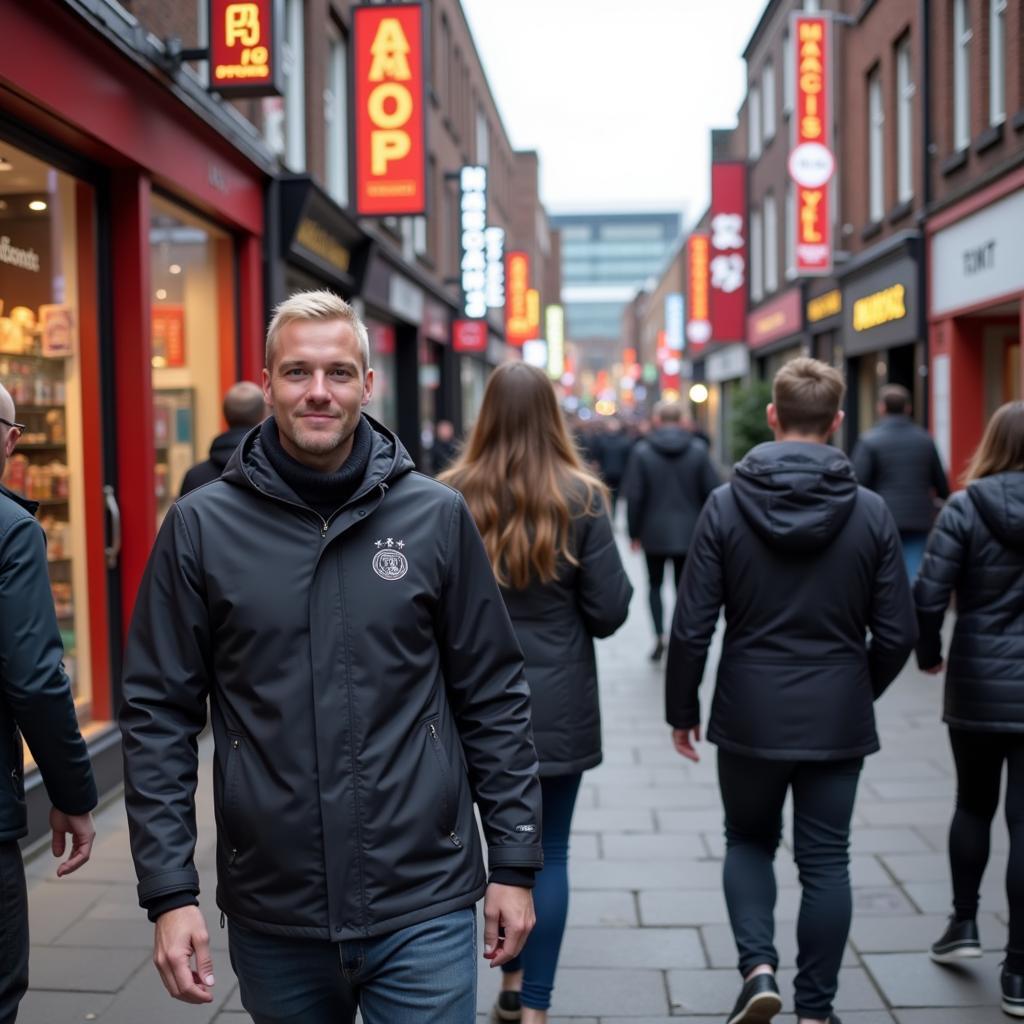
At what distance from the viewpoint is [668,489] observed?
395 inches

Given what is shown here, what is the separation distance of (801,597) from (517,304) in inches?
1431

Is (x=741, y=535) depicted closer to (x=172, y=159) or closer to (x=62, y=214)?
(x=62, y=214)

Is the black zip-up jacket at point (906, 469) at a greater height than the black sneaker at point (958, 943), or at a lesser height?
greater

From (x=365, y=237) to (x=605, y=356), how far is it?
13523 centimetres

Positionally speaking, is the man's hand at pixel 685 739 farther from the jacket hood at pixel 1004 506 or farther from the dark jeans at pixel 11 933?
the dark jeans at pixel 11 933

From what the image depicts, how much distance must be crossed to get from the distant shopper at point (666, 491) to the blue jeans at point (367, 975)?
24.8 ft

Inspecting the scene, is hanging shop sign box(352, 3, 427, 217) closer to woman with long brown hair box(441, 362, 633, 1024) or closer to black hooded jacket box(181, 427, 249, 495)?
black hooded jacket box(181, 427, 249, 495)

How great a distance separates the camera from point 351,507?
2438 millimetres

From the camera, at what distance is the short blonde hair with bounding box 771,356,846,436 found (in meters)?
3.90

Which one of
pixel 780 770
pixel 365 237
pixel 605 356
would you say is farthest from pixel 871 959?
pixel 605 356

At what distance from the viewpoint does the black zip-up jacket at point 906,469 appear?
9961 mm

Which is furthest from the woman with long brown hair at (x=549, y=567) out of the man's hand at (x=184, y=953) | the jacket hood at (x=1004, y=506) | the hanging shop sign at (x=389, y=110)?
the hanging shop sign at (x=389, y=110)

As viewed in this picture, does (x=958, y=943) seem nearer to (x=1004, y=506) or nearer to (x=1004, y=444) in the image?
(x=1004, y=506)

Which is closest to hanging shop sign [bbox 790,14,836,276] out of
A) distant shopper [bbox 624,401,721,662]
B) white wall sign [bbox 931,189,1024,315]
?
white wall sign [bbox 931,189,1024,315]
